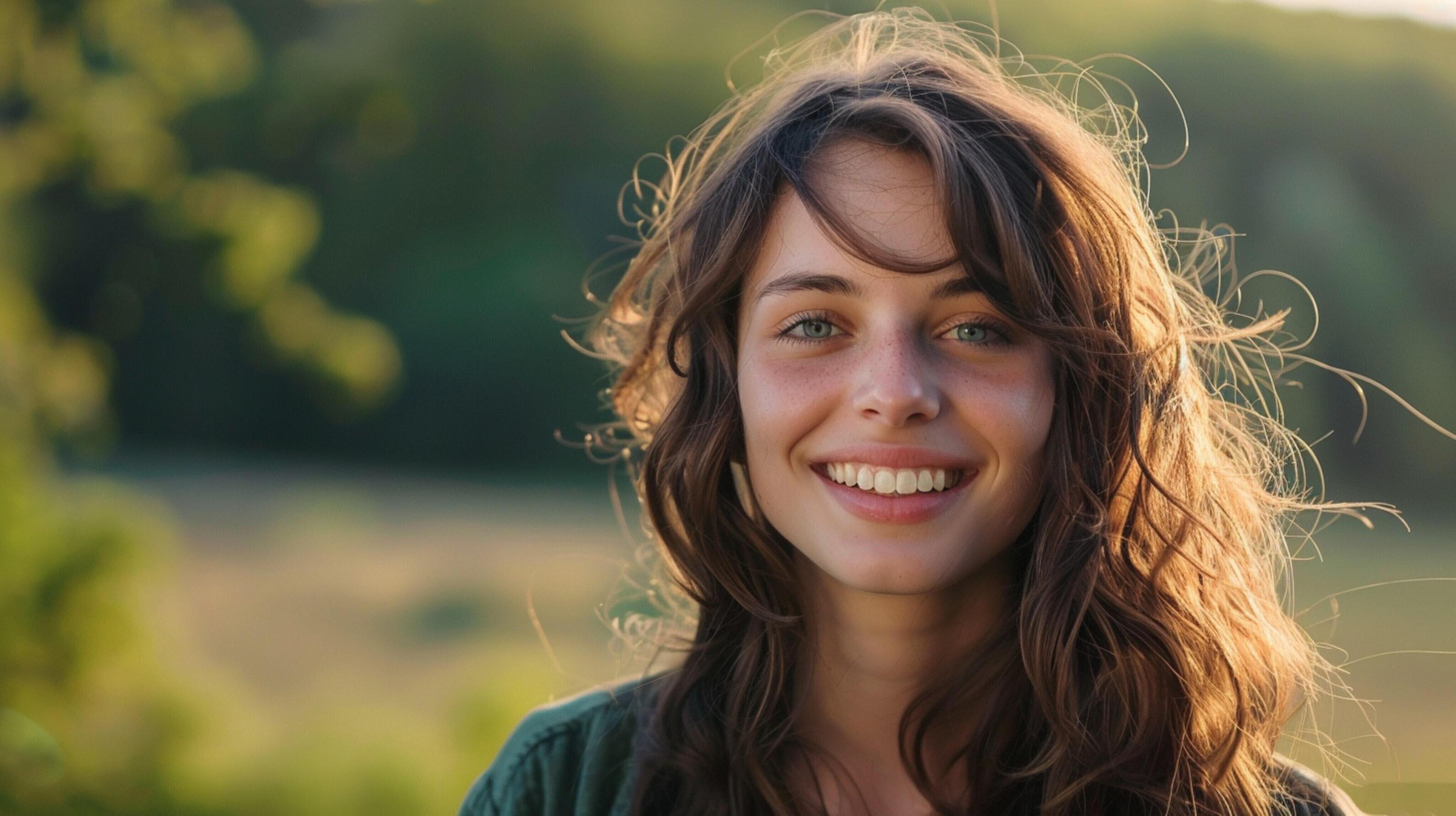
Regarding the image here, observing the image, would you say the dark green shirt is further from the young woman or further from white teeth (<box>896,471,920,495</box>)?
white teeth (<box>896,471,920,495</box>)

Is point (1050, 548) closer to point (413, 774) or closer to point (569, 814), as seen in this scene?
point (569, 814)

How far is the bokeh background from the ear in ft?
1.20

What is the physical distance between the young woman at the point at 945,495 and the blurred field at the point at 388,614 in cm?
55

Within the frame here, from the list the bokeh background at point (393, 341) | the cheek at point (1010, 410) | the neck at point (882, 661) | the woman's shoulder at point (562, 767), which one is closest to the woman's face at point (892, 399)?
the cheek at point (1010, 410)

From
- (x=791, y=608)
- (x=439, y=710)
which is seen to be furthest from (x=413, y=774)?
(x=791, y=608)

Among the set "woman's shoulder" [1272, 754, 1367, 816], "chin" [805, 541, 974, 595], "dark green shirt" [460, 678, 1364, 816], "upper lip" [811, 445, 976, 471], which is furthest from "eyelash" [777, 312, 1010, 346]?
"woman's shoulder" [1272, 754, 1367, 816]

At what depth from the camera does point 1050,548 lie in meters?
1.53

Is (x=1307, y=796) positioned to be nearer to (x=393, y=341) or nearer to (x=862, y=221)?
(x=862, y=221)

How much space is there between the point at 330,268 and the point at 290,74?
3.73ft

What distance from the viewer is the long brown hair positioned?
1.50m

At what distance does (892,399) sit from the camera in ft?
4.54

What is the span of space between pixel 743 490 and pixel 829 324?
13.0 inches

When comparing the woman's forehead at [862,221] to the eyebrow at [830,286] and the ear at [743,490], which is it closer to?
the eyebrow at [830,286]

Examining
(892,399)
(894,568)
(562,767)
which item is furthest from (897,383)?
Answer: (562,767)
